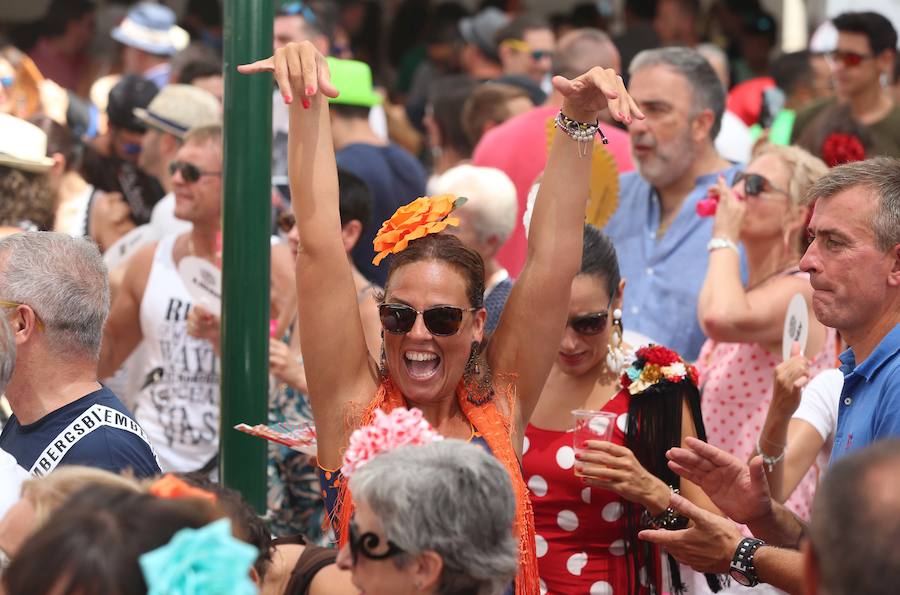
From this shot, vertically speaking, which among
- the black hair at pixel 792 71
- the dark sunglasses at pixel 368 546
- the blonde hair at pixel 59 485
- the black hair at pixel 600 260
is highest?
the black hair at pixel 792 71

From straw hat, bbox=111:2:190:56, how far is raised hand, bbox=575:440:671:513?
6.90 m

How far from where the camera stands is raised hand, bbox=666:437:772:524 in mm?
3000

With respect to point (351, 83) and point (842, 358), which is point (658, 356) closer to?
point (842, 358)

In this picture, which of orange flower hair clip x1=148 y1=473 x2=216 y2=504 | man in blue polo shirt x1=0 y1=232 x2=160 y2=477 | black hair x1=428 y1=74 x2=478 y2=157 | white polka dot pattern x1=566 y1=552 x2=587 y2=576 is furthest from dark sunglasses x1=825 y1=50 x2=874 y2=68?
orange flower hair clip x1=148 y1=473 x2=216 y2=504

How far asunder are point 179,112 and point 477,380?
3467 mm

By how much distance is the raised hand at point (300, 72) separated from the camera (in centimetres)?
296

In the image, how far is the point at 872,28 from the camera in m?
7.04

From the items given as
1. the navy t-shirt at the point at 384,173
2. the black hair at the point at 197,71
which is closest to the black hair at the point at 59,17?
the black hair at the point at 197,71

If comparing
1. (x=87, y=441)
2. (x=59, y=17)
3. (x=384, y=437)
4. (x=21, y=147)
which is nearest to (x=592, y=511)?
(x=384, y=437)

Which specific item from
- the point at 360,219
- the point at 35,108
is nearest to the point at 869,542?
the point at 360,219

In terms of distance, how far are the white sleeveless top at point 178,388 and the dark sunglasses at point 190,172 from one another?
0.43m

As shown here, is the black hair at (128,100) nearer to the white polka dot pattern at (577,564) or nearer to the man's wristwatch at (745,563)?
the white polka dot pattern at (577,564)

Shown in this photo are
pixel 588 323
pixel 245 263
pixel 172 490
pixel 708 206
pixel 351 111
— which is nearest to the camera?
pixel 172 490

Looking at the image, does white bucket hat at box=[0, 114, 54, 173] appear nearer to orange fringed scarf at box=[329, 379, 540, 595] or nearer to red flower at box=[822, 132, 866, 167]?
orange fringed scarf at box=[329, 379, 540, 595]
